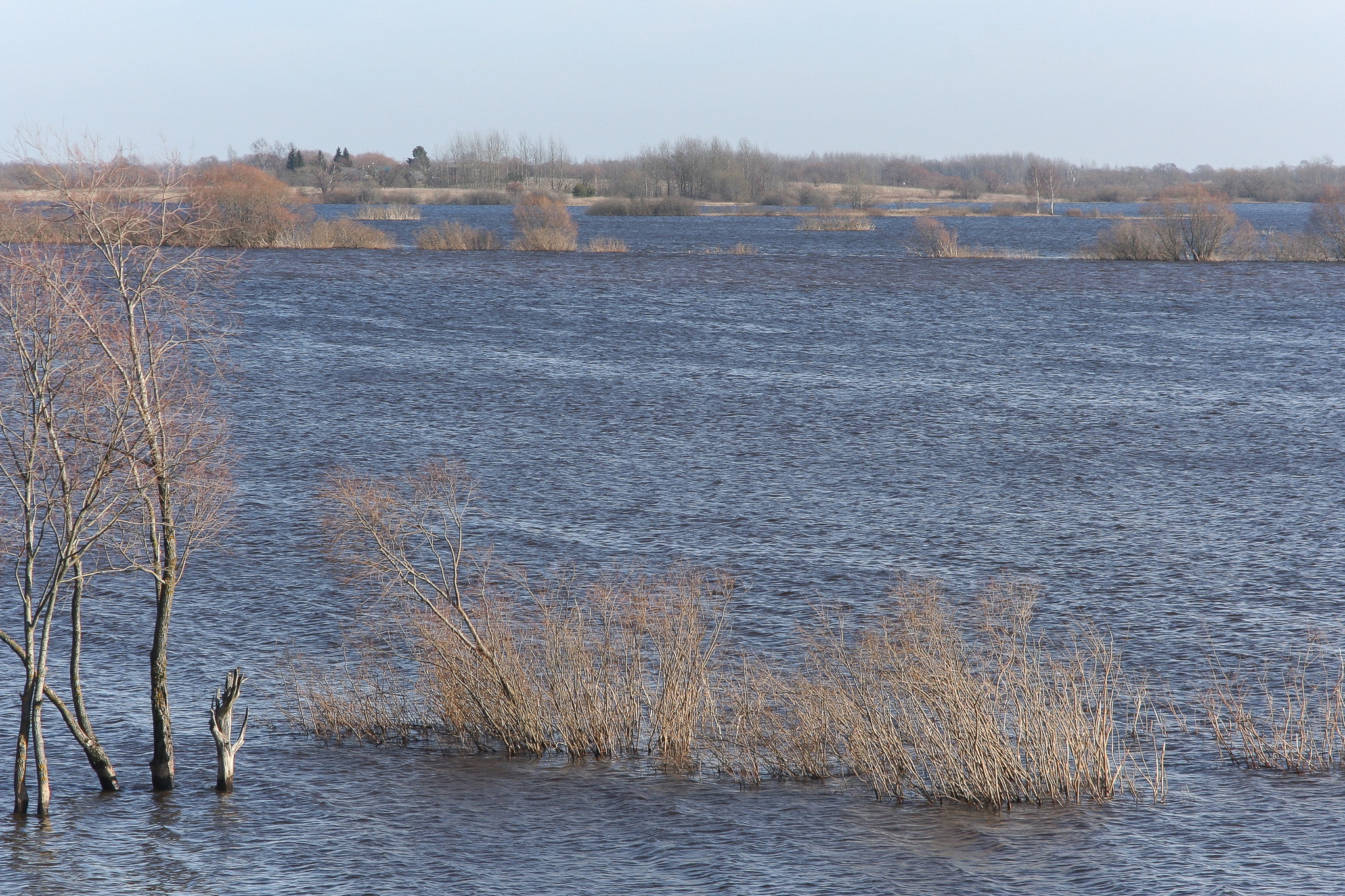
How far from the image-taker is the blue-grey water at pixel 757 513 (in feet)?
40.6

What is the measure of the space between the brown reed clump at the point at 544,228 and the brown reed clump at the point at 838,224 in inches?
1272

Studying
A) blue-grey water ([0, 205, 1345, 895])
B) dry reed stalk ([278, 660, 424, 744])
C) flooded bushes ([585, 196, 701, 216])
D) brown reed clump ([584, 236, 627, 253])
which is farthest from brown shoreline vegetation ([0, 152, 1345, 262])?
dry reed stalk ([278, 660, 424, 744])

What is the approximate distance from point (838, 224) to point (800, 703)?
95.0m

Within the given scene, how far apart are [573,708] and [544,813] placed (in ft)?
5.44

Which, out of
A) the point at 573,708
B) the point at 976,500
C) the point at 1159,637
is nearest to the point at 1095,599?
the point at 1159,637

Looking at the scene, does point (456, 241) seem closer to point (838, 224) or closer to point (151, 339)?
point (838, 224)

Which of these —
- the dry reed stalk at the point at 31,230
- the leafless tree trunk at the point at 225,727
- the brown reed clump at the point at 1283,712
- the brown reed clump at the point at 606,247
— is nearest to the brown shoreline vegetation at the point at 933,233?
the brown reed clump at the point at 606,247

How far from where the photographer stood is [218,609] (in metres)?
20.3

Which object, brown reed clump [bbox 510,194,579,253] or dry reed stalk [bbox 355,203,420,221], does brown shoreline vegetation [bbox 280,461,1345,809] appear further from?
dry reed stalk [bbox 355,203,420,221]

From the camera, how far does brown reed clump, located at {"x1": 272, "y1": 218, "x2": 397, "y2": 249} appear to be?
238ft

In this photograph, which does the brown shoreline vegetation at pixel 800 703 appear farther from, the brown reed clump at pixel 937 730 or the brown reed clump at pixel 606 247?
the brown reed clump at pixel 606 247

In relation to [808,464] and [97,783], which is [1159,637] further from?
[97,783]

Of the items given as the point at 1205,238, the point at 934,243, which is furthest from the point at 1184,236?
the point at 934,243

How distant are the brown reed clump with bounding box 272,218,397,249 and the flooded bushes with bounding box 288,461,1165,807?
190 feet
